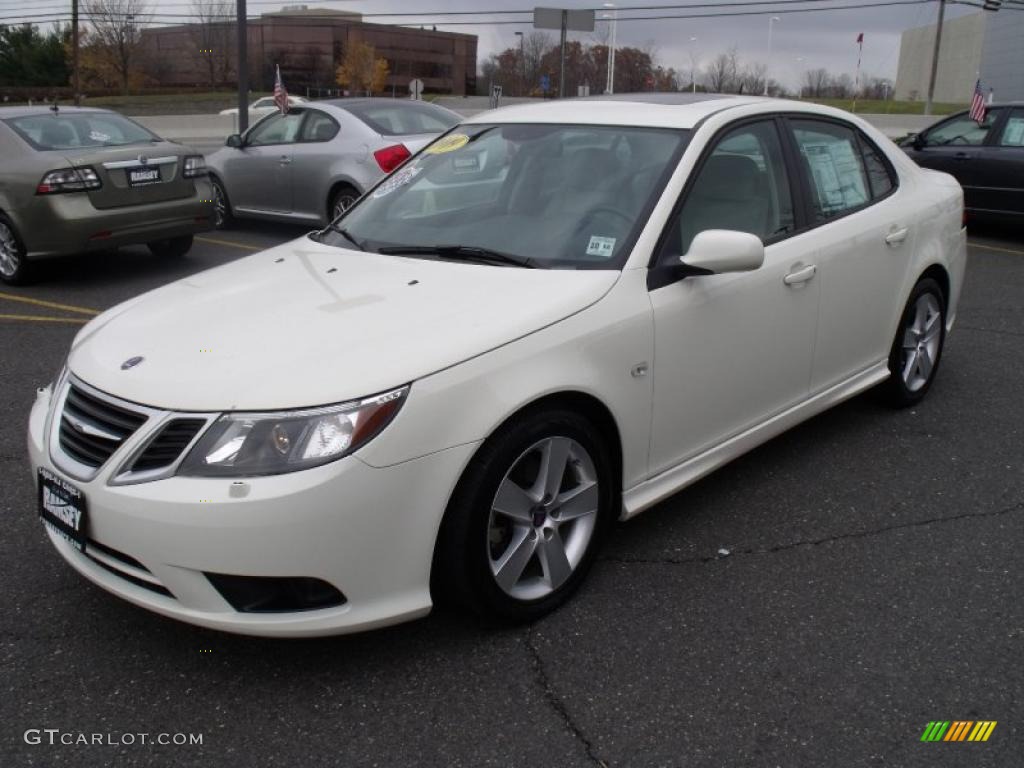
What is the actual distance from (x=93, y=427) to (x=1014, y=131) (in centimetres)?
1123

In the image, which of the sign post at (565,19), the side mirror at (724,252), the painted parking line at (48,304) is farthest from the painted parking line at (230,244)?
the sign post at (565,19)

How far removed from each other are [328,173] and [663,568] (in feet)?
25.9

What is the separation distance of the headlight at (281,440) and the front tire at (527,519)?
0.39m

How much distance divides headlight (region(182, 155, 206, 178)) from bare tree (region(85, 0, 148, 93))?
5779 centimetres

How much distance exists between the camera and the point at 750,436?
397 cm

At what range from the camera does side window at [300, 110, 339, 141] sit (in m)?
10.7

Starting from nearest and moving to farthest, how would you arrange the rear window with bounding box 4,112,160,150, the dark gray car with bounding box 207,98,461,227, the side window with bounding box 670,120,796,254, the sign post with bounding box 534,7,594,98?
the side window with bounding box 670,120,796,254 < the rear window with bounding box 4,112,160,150 < the dark gray car with bounding box 207,98,461,227 < the sign post with bounding box 534,7,594,98

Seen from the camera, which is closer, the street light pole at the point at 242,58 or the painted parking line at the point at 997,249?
the painted parking line at the point at 997,249

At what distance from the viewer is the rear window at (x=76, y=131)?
8609 mm

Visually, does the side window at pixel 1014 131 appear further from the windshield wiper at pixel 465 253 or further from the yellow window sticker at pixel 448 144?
the windshield wiper at pixel 465 253

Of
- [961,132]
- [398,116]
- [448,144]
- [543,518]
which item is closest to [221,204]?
[398,116]

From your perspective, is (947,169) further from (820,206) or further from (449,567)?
(449,567)

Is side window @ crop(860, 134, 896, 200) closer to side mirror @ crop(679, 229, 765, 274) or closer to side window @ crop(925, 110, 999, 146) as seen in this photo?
side mirror @ crop(679, 229, 765, 274)

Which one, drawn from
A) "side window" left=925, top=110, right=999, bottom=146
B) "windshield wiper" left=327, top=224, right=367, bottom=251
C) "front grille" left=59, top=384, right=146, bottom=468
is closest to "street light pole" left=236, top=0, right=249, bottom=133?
"side window" left=925, top=110, right=999, bottom=146
